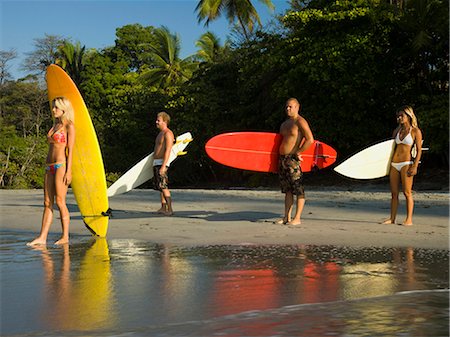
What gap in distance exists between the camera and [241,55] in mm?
30906

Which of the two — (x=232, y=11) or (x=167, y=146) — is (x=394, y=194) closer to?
(x=167, y=146)

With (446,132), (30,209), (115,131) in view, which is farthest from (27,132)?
(30,209)

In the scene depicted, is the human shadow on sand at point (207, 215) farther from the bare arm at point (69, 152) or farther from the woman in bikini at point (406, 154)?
the bare arm at point (69, 152)

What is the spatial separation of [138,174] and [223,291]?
19.3 ft

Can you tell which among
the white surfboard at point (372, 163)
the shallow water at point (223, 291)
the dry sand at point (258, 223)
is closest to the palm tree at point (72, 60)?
the dry sand at point (258, 223)

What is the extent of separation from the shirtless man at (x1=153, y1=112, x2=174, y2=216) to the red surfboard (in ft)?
2.00

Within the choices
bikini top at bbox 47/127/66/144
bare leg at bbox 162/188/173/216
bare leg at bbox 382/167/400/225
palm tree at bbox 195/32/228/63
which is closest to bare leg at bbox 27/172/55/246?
bikini top at bbox 47/127/66/144

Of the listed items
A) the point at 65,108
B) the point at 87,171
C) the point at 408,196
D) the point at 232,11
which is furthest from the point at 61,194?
the point at 232,11

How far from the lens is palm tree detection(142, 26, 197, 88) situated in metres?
42.2

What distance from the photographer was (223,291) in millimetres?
4379

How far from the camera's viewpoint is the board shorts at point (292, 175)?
8.41 meters

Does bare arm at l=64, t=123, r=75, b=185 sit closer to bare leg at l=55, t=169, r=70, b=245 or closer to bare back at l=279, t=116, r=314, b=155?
bare leg at l=55, t=169, r=70, b=245

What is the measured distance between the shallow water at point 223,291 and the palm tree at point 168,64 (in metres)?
36.5

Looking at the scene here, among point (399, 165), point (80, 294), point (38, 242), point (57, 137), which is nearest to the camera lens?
point (80, 294)
